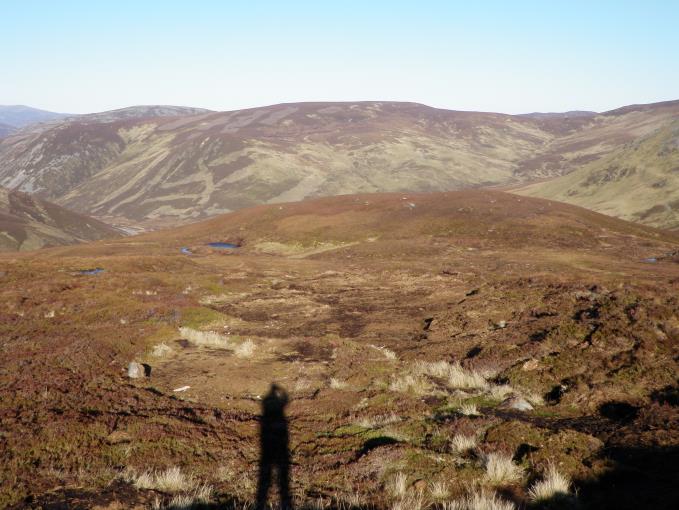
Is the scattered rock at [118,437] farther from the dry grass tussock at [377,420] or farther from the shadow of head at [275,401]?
the dry grass tussock at [377,420]

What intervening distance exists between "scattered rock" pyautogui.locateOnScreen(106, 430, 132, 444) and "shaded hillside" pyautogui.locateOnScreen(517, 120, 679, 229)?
88.0 meters

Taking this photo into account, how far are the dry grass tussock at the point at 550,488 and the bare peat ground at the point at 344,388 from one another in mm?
146

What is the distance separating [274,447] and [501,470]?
5005 mm

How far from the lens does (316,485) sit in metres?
8.59

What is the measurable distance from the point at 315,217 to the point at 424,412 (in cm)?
5678

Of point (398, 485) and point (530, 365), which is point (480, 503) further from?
point (530, 365)

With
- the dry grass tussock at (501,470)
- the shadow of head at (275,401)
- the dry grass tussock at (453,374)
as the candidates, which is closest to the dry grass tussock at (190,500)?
the shadow of head at (275,401)

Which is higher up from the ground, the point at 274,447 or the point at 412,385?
the point at 274,447

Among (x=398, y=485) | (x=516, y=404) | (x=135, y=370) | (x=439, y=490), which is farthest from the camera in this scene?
(x=135, y=370)

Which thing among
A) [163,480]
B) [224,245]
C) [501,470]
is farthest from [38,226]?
[501,470]

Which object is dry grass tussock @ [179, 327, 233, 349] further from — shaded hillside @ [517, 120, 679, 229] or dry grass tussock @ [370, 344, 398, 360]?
shaded hillside @ [517, 120, 679, 229]

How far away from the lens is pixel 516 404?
38.4 ft

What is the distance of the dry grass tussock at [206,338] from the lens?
64.1ft

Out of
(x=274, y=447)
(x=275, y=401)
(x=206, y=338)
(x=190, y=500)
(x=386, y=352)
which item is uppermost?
(x=190, y=500)
